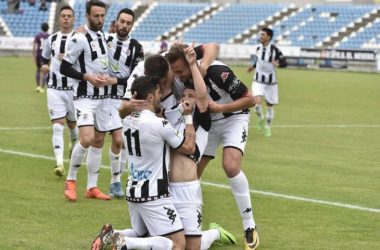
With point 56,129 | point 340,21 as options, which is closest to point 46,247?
point 56,129

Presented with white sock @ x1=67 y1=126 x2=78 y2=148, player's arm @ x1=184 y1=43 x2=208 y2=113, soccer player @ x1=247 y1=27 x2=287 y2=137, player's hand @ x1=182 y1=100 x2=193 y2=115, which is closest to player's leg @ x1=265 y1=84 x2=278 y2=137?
soccer player @ x1=247 y1=27 x2=287 y2=137

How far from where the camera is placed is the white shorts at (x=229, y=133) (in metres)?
7.79

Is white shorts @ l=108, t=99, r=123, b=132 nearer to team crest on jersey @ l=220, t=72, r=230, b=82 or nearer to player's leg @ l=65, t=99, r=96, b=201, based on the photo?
player's leg @ l=65, t=99, r=96, b=201

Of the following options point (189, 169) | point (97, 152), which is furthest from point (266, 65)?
point (189, 169)

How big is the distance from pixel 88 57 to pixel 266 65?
9571mm

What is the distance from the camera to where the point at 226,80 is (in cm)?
747

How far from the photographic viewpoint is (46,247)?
7.31m

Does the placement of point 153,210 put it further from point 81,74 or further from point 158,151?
point 81,74

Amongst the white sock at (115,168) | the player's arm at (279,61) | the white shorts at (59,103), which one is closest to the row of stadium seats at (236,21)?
the player's arm at (279,61)

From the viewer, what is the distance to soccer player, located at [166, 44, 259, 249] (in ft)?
24.5

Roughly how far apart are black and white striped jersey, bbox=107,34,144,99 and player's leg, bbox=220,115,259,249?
119 inches

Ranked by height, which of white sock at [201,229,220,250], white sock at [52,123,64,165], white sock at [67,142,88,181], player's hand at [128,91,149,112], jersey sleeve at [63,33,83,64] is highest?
player's hand at [128,91,149,112]

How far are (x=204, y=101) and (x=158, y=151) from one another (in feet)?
2.20

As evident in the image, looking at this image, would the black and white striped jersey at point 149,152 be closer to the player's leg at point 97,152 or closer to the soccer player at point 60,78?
the player's leg at point 97,152
